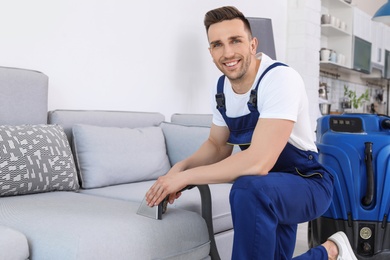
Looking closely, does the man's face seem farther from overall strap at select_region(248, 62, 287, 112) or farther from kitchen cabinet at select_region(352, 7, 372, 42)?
kitchen cabinet at select_region(352, 7, 372, 42)

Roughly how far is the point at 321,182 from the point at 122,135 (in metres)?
1.16

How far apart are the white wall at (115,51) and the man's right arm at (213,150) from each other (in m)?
1.12

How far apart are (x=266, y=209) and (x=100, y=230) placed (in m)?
0.52

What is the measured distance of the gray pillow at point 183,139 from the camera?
2.87 m

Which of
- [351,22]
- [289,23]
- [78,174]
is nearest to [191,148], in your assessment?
[78,174]

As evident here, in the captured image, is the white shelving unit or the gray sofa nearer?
the gray sofa

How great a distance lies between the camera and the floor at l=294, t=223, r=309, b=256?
289 centimetres

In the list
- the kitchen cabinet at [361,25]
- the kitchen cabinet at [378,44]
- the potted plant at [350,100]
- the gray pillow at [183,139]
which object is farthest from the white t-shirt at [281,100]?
the kitchen cabinet at [378,44]

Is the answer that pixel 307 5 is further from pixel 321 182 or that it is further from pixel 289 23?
pixel 321 182

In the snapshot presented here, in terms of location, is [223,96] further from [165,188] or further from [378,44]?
[378,44]

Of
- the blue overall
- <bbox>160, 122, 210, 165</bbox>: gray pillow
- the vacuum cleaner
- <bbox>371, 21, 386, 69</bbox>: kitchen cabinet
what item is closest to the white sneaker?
the blue overall

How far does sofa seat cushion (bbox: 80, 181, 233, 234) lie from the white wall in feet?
2.39

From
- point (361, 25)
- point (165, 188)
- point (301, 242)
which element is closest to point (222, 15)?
point (165, 188)

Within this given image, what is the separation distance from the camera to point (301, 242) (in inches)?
122
